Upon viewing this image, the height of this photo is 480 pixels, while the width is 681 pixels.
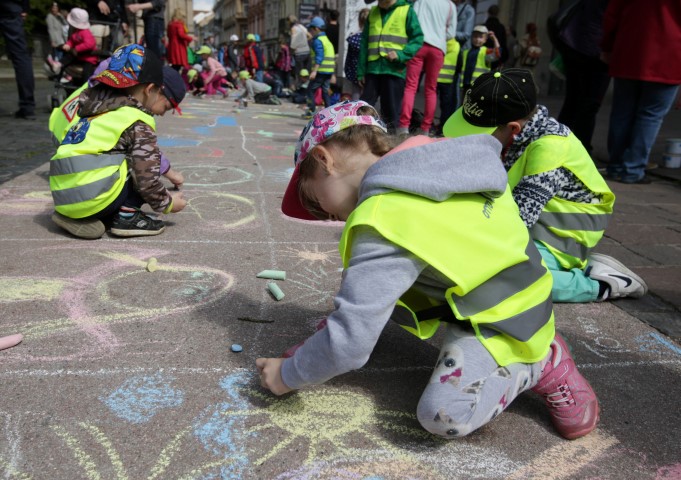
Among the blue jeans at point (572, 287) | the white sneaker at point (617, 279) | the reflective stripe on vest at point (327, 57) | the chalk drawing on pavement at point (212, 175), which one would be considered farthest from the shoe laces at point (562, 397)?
the reflective stripe on vest at point (327, 57)

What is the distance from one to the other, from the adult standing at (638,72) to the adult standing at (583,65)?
0.23 m

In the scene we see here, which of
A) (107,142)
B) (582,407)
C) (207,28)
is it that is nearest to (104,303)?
(107,142)

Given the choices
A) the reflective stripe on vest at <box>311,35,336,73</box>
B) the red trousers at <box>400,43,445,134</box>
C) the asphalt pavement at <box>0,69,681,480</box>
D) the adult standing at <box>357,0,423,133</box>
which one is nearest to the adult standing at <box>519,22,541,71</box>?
the reflective stripe on vest at <box>311,35,336,73</box>

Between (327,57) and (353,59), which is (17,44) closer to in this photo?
(353,59)

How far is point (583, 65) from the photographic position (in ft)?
17.4

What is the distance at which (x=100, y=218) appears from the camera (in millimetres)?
3012

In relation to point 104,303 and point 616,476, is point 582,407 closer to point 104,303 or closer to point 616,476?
point 616,476

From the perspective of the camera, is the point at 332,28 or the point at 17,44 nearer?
the point at 17,44

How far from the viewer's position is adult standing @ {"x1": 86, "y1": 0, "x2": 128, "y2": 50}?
7520 mm

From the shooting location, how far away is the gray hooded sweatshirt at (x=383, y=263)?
1356 millimetres

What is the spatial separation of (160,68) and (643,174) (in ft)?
13.5

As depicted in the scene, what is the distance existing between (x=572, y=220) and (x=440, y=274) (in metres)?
1.27

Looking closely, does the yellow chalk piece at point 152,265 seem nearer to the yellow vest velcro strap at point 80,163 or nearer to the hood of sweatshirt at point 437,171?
the yellow vest velcro strap at point 80,163

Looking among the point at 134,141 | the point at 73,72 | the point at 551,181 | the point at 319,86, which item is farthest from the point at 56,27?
the point at 551,181
